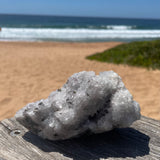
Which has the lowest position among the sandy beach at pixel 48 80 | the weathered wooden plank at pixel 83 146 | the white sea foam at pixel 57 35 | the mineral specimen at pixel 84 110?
the sandy beach at pixel 48 80

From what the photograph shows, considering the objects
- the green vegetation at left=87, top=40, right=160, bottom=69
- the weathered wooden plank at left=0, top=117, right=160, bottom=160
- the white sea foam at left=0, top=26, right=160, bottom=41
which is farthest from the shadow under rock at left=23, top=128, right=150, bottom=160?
the white sea foam at left=0, top=26, right=160, bottom=41

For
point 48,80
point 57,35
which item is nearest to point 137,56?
point 48,80

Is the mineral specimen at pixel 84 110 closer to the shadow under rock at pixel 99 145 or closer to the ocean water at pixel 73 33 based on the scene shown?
the shadow under rock at pixel 99 145

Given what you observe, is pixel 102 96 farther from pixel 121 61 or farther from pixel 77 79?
pixel 121 61

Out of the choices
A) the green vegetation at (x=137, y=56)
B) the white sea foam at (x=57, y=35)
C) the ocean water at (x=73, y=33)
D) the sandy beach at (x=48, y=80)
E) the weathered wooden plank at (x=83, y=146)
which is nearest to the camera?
the weathered wooden plank at (x=83, y=146)

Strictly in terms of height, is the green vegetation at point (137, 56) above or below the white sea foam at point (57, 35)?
below

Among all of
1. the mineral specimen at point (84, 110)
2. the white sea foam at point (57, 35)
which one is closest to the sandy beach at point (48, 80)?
the mineral specimen at point (84, 110)

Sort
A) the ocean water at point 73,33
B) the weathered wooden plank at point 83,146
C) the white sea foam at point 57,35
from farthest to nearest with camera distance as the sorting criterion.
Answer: the ocean water at point 73,33 → the white sea foam at point 57,35 → the weathered wooden plank at point 83,146
